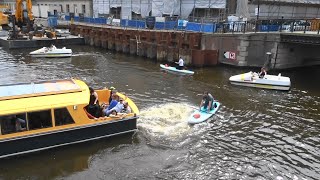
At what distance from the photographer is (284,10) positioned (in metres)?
45.4

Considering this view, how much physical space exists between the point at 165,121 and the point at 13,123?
7.90m

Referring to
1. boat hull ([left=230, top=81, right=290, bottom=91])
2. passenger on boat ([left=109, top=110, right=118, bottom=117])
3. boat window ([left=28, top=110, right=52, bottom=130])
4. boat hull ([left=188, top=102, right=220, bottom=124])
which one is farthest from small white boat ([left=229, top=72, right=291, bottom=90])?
boat window ([left=28, top=110, right=52, bottom=130])

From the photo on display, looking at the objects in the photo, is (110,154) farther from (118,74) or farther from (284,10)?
(284,10)

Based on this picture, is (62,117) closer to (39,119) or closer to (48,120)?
(48,120)

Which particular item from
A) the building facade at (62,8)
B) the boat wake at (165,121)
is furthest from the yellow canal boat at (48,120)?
the building facade at (62,8)

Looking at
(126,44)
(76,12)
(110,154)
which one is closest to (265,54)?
(126,44)

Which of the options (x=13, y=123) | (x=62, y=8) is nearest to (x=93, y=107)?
(x=13, y=123)

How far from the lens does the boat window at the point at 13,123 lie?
45.1ft

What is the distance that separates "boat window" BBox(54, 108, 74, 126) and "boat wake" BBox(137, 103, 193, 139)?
409 centimetres

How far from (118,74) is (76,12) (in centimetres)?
5047

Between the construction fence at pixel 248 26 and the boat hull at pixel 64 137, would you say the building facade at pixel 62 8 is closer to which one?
the construction fence at pixel 248 26

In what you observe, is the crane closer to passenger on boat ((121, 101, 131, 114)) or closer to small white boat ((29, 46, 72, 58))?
small white boat ((29, 46, 72, 58))

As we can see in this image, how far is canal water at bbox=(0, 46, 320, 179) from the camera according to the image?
1373 centimetres

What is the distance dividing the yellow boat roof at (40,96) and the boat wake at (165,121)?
3855mm
